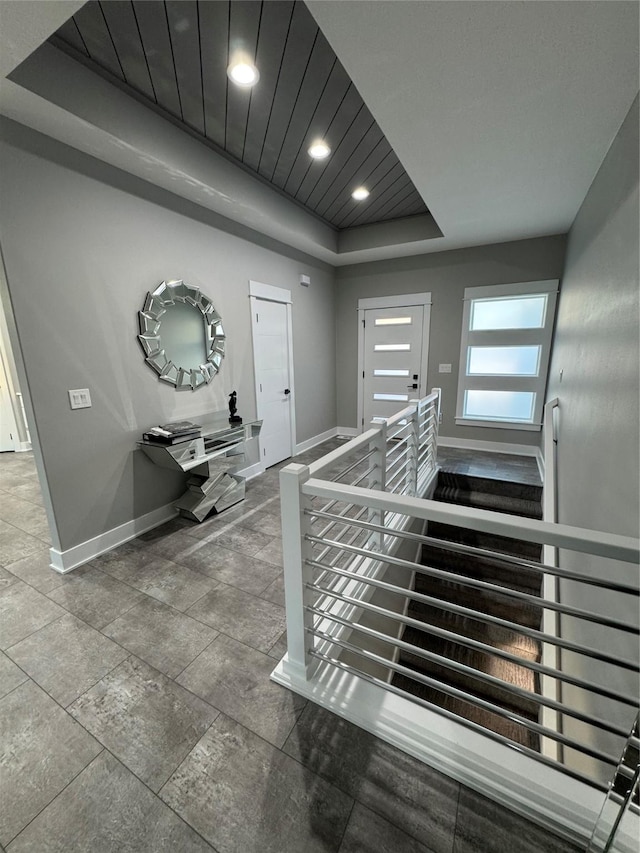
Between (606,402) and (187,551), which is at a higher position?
(606,402)

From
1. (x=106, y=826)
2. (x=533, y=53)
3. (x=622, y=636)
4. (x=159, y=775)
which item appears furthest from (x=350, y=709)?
(x=533, y=53)

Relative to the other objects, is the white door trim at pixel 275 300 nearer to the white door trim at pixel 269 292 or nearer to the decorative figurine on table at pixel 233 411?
the white door trim at pixel 269 292

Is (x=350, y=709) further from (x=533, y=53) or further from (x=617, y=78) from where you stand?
(x=617, y=78)

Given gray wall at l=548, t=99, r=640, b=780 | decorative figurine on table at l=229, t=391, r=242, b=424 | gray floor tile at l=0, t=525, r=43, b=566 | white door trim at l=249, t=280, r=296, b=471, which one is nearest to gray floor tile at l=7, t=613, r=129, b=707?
gray floor tile at l=0, t=525, r=43, b=566

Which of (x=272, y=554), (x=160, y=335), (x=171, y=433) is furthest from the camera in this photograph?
(x=160, y=335)

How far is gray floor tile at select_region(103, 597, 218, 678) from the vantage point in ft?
5.08

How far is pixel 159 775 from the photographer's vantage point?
112 centimetres

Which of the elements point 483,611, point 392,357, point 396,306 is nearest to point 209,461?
point 483,611

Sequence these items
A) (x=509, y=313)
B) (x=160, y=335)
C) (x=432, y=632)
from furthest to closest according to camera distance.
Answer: (x=509, y=313), (x=160, y=335), (x=432, y=632)

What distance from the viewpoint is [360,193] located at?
3260mm

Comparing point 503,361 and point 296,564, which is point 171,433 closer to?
point 296,564

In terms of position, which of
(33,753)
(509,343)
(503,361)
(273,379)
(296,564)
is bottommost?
(33,753)

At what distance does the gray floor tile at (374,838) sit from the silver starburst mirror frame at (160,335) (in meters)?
2.69

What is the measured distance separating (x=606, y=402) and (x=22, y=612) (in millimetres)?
3276
